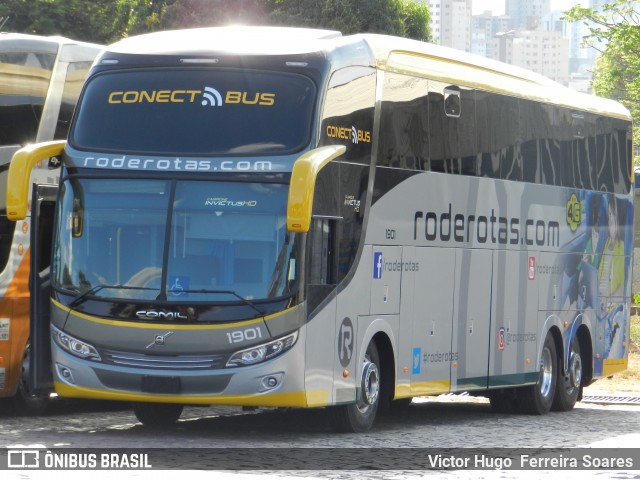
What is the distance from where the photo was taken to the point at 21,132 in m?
16.1

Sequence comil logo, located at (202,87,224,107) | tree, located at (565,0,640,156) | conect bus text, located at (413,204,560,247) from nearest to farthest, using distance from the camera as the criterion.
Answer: comil logo, located at (202,87,224,107), conect bus text, located at (413,204,560,247), tree, located at (565,0,640,156)

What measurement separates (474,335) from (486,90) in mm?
2899

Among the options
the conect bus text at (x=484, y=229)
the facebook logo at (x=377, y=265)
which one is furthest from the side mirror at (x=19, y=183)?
the conect bus text at (x=484, y=229)

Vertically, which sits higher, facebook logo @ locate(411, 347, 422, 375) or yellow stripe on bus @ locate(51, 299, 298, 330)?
yellow stripe on bus @ locate(51, 299, 298, 330)

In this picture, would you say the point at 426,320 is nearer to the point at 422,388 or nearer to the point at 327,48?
the point at 422,388

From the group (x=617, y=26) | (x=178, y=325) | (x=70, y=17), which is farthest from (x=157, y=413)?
(x=617, y=26)

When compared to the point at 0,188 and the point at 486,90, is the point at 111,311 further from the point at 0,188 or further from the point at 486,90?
the point at 486,90

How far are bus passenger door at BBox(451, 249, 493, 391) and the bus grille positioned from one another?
432cm

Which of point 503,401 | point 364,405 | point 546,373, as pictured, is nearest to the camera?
point 364,405

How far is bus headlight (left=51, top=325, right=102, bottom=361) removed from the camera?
45.7 feet

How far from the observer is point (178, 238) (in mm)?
13664

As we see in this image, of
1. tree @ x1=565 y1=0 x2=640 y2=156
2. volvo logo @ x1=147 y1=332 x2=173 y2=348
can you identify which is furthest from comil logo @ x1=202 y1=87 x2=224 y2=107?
tree @ x1=565 y1=0 x2=640 y2=156

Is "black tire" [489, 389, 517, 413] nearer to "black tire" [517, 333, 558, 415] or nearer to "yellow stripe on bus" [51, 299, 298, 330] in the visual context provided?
"black tire" [517, 333, 558, 415]

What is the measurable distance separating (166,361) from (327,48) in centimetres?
326
